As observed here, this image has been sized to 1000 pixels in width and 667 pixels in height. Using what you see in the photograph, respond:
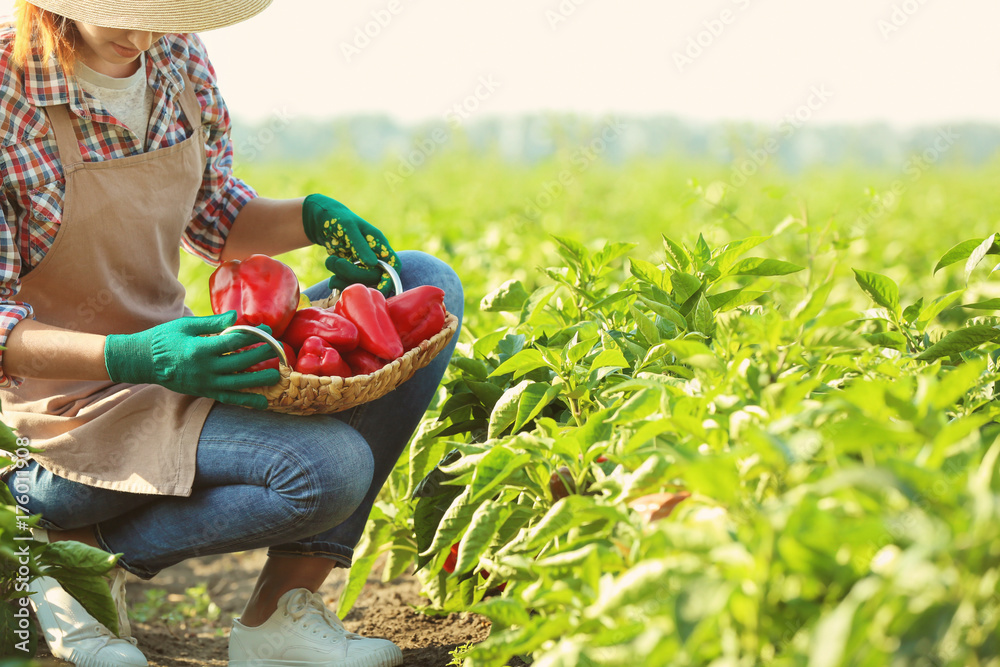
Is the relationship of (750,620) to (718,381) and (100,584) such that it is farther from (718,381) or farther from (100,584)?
(100,584)

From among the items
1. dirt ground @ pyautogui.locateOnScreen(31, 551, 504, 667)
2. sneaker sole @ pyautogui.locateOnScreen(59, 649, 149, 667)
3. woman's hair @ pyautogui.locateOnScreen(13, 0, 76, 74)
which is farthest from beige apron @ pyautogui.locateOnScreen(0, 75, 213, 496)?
dirt ground @ pyautogui.locateOnScreen(31, 551, 504, 667)

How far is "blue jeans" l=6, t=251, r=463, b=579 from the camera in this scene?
1668mm

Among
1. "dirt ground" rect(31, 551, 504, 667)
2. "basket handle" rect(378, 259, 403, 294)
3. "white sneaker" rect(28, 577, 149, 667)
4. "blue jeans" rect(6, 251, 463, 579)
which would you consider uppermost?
"basket handle" rect(378, 259, 403, 294)

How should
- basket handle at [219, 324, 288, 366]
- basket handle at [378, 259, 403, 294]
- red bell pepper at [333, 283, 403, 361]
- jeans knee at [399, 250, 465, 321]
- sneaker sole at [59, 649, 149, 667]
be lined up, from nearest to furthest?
basket handle at [219, 324, 288, 366], sneaker sole at [59, 649, 149, 667], red bell pepper at [333, 283, 403, 361], basket handle at [378, 259, 403, 294], jeans knee at [399, 250, 465, 321]

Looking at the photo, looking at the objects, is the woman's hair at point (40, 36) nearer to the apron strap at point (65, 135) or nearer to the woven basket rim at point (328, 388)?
the apron strap at point (65, 135)

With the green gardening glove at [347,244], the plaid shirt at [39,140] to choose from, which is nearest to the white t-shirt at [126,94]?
the plaid shirt at [39,140]

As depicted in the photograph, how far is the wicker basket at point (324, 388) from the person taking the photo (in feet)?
5.19

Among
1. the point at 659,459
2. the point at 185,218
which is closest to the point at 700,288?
the point at 659,459

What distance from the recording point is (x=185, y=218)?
2.01 metres

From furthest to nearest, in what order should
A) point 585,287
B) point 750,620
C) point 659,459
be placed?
1. point 585,287
2. point 659,459
3. point 750,620

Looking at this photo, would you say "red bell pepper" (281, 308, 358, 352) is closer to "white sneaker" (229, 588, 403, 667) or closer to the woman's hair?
"white sneaker" (229, 588, 403, 667)

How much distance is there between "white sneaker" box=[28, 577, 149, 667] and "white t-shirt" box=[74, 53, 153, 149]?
93 cm

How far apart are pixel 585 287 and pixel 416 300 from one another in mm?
389

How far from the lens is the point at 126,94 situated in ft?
6.12
